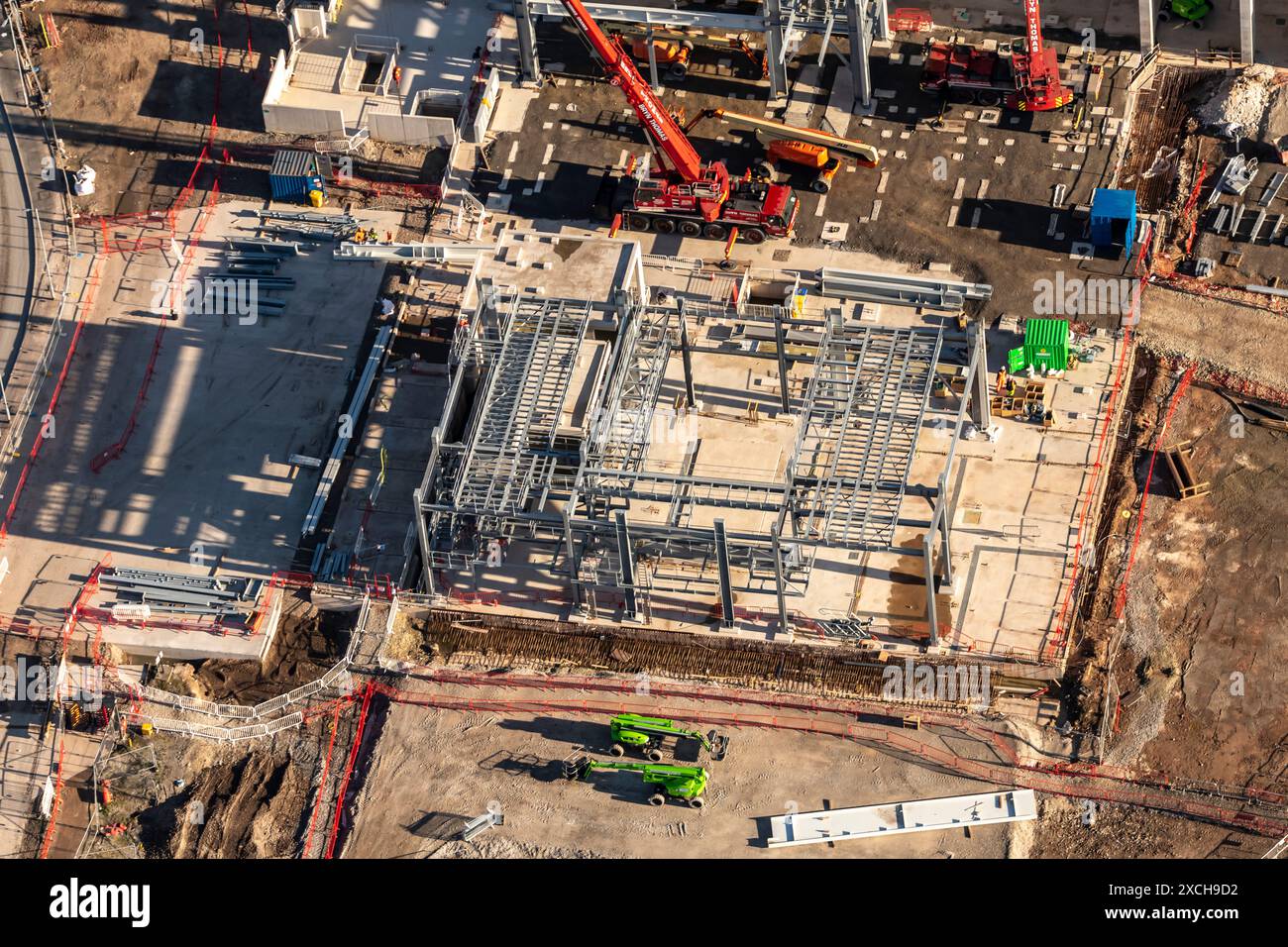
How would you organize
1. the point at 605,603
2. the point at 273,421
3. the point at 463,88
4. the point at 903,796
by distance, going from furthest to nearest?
the point at 463,88 → the point at 273,421 → the point at 605,603 → the point at 903,796

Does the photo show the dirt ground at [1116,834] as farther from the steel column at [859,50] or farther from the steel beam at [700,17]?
the steel beam at [700,17]

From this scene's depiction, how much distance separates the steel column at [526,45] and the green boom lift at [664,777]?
125 ft

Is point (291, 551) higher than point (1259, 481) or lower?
lower

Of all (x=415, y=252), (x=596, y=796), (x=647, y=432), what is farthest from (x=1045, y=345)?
(x=415, y=252)

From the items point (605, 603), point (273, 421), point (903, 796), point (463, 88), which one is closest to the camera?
point (903, 796)

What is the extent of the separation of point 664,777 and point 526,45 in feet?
132

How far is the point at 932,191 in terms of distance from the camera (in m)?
114

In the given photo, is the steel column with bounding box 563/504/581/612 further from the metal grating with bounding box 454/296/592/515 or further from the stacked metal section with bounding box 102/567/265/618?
the stacked metal section with bounding box 102/567/265/618

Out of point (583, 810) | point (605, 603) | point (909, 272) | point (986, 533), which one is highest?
point (909, 272)

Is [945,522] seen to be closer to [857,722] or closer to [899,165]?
[857,722]

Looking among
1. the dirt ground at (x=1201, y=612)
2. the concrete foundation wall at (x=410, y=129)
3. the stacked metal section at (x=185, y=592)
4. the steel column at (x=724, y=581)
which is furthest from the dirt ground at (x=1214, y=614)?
the stacked metal section at (x=185, y=592)

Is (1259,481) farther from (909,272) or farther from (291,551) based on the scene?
(291,551)

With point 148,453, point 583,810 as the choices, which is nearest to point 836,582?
point 583,810

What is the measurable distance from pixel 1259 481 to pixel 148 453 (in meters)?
50.6
